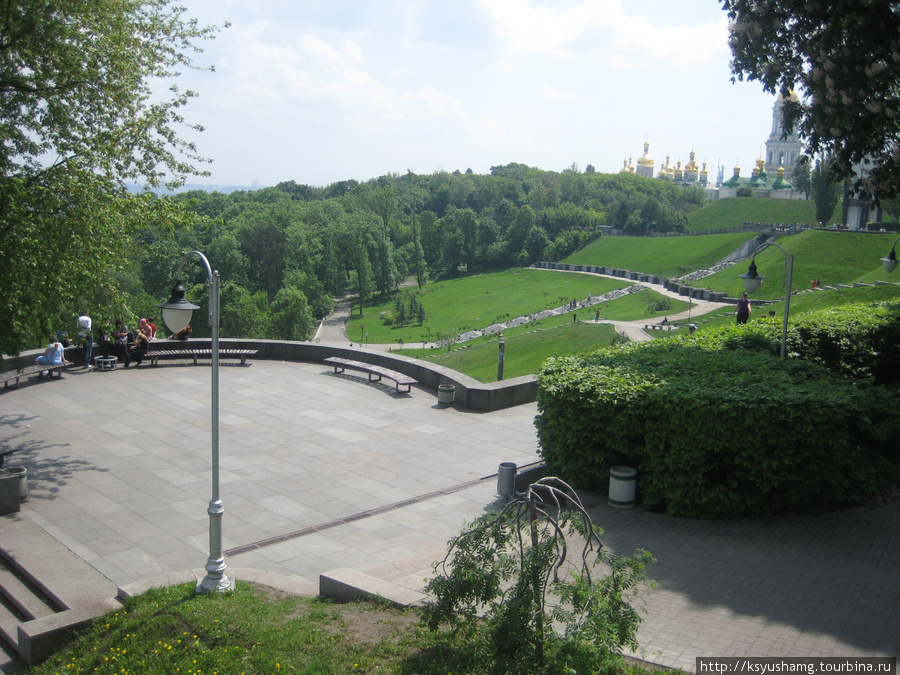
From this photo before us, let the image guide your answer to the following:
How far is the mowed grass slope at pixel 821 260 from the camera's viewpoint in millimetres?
57312

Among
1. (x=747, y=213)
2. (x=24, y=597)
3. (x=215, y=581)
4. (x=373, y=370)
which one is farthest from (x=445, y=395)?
(x=747, y=213)

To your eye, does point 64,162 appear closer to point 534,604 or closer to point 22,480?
point 22,480

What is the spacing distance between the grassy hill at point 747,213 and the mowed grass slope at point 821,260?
29.5 m

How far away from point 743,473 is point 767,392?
46.4 inches

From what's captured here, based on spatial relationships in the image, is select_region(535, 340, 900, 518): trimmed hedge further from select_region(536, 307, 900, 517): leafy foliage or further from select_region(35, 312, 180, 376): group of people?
select_region(35, 312, 180, 376): group of people

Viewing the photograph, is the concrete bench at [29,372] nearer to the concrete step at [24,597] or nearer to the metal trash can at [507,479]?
the concrete step at [24,597]

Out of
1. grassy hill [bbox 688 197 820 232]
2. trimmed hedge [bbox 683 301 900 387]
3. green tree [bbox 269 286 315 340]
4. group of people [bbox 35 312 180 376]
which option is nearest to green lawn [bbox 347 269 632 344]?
green tree [bbox 269 286 315 340]

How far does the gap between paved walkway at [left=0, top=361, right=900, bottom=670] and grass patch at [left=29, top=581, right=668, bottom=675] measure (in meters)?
0.99

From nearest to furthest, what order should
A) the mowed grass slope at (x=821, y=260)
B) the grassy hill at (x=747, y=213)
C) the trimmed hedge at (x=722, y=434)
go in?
the trimmed hedge at (x=722, y=434) → the mowed grass slope at (x=821, y=260) → the grassy hill at (x=747, y=213)

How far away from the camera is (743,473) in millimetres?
10148

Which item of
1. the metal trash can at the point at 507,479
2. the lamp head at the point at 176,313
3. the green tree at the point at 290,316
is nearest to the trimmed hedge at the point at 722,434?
the metal trash can at the point at 507,479

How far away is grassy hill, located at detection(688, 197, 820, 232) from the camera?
333 ft

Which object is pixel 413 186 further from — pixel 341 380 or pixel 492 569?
pixel 492 569

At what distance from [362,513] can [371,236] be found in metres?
84.9
